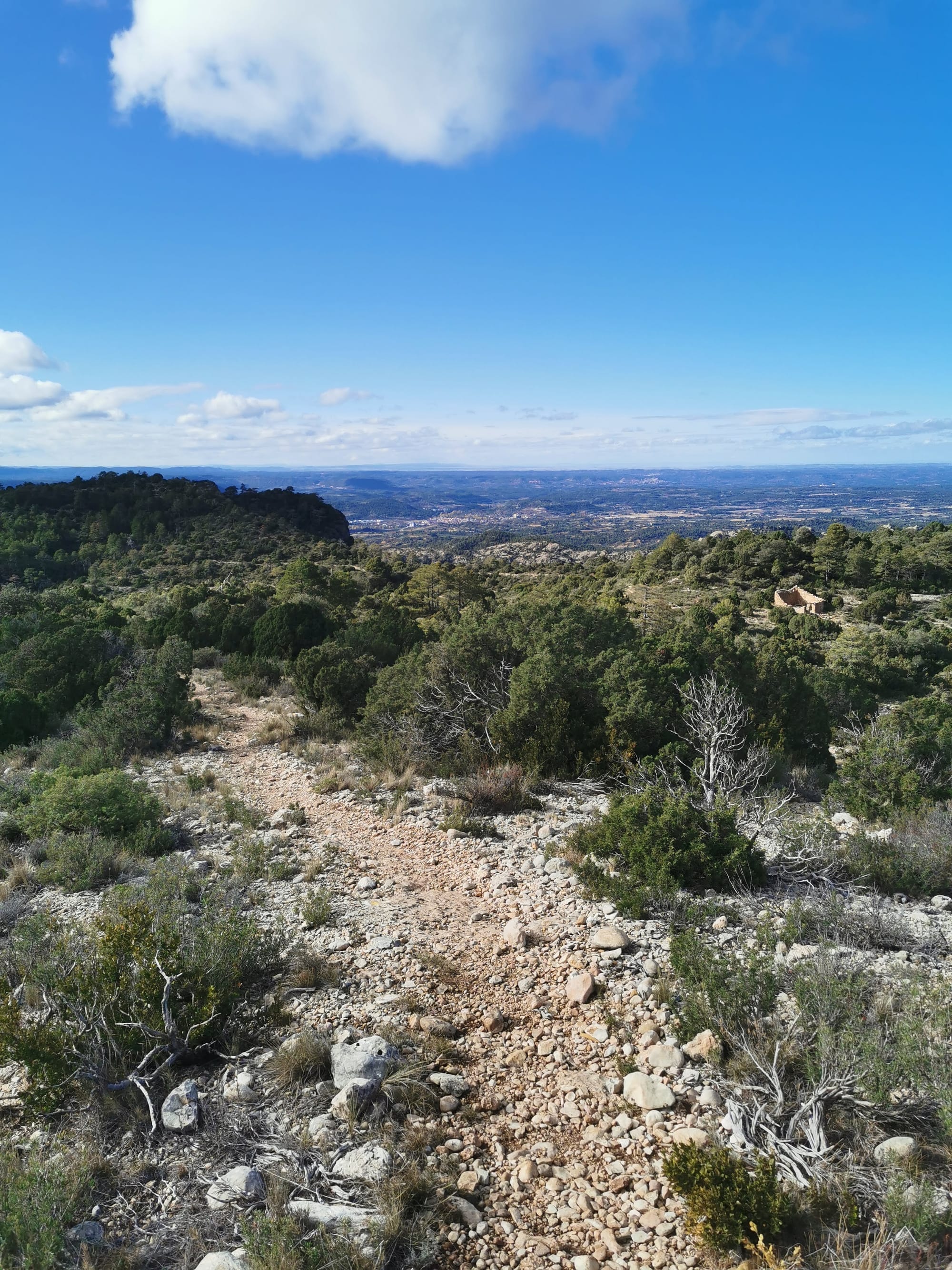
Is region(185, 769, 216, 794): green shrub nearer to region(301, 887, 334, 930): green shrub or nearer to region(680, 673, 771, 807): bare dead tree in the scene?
region(301, 887, 334, 930): green shrub

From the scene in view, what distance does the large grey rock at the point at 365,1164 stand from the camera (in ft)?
10.6

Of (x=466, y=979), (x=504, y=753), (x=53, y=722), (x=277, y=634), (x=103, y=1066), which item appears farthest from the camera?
(x=277, y=634)

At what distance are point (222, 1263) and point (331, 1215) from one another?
48cm

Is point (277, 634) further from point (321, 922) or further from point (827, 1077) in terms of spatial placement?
point (827, 1077)

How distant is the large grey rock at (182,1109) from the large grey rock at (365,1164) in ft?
2.90

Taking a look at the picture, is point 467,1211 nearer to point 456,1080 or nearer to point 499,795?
point 456,1080

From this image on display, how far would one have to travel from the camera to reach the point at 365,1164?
3.29 m

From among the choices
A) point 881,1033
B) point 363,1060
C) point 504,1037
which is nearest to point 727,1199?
point 881,1033

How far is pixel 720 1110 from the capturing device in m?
3.60

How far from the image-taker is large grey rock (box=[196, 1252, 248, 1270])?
2.76 m

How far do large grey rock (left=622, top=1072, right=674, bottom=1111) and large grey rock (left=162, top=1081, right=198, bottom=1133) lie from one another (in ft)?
8.05

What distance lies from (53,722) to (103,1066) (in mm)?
10912

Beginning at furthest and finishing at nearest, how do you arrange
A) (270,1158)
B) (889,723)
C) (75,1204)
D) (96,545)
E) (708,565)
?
1. (96,545)
2. (708,565)
3. (889,723)
4. (270,1158)
5. (75,1204)

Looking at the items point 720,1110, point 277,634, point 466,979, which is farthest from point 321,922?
point 277,634
